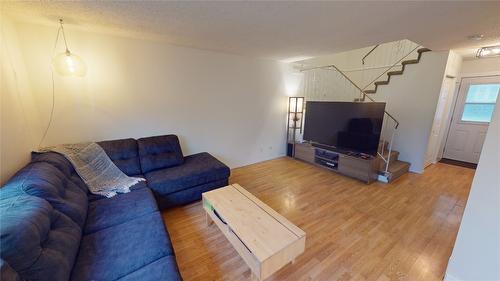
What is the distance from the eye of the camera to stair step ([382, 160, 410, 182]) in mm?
3314

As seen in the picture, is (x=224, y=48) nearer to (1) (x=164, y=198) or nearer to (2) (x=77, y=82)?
(2) (x=77, y=82)

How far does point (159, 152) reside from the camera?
2785mm

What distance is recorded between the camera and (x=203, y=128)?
342 cm

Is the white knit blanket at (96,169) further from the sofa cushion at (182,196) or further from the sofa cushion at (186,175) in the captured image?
the sofa cushion at (182,196)

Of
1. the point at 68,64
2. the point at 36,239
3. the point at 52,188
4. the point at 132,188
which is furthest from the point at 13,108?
the point at 36,239

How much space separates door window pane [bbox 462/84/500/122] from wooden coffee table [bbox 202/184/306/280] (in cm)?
531

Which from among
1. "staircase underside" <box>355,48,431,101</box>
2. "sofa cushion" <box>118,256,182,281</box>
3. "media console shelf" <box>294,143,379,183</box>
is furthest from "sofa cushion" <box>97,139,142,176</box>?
"staircase underside" <box>355,48,431,101</box>

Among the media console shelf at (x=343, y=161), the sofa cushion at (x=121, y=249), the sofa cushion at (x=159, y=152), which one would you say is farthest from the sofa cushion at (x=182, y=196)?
the media console shelf at (x=343, y=161)

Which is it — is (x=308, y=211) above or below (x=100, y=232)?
below

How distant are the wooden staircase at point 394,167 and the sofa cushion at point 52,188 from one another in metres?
4.13

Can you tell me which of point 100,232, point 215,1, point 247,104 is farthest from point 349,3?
point 100,232

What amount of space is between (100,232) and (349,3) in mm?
2718

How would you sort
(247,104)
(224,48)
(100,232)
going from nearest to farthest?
(100,232) < (224,48) < (247,104)

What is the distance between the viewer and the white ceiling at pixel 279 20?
1.65 metres
